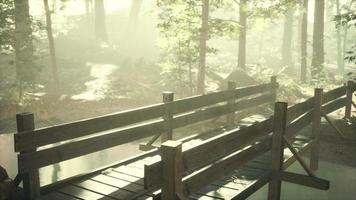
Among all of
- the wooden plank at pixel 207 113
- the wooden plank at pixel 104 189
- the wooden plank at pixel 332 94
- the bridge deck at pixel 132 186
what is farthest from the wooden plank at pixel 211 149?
the wooden plank at pixel 332 94

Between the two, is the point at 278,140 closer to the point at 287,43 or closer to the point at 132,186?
the point at 132,186

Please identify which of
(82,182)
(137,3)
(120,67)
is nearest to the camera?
(82,182)

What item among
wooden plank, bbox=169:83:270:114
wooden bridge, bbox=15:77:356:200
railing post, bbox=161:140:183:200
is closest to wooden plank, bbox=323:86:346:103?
wooden bridge, bbox=15:77:356:200

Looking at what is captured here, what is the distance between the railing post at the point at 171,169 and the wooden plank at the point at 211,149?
8 cm

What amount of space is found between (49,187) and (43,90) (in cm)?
2013

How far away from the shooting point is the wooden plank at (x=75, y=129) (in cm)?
553

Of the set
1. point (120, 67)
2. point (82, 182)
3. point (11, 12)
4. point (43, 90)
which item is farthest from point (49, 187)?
point (120, 67)

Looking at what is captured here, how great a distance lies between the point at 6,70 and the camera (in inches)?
1091

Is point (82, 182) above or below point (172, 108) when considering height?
below

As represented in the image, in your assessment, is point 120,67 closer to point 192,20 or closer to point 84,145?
point 192,20

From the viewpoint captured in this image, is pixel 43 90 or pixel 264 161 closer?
pixel 264 161

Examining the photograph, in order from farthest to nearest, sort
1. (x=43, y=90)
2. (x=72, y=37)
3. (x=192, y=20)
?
(x=72, y=37), (x=43, y=90), (x=192, y=20)

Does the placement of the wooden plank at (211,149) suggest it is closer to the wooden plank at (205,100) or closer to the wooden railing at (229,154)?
the wooden railing at (229,154)

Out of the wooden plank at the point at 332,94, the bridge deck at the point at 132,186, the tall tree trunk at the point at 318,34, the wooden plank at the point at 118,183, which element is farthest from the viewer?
the tall tree trunk at the point at 318,34
